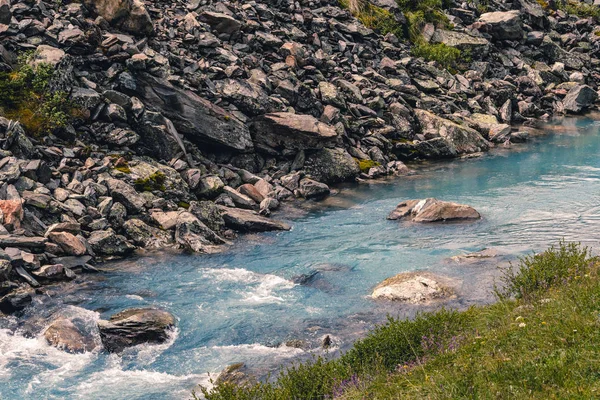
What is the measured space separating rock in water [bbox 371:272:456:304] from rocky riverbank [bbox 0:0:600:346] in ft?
28.1

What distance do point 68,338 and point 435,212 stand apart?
16979mm

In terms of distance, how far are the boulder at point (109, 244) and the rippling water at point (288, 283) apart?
0.87m

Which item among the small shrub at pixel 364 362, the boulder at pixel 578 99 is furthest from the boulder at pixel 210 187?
the boulder at pixel 578 99

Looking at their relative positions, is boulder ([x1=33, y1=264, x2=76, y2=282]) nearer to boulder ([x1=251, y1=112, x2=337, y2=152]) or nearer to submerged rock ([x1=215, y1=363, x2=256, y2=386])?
submerged rock ([x1=215, y1=363, x2=256, y2=386])

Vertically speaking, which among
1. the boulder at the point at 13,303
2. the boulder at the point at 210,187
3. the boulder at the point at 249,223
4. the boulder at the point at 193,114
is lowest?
the boulder at the point at 249,223

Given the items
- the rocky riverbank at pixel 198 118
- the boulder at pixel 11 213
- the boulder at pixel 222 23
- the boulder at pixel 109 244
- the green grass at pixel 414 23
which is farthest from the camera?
the green grass at pixel 414 23

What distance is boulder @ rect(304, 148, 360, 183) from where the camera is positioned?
3550cm

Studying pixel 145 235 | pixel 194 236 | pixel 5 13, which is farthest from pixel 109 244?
pixel 5 13

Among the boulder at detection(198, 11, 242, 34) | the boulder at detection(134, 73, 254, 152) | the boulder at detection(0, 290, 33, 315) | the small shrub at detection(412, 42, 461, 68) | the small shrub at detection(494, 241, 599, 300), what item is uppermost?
the boulder at detection(198, 11, 242, 34)

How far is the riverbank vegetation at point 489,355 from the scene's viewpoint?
32.2 ft

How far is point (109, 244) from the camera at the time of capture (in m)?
24.7

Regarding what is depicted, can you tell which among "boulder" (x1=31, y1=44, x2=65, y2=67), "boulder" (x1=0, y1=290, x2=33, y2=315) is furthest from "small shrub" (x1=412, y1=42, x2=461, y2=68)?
"boulder" (x1=0, y1=290, x2=33, y2=315)

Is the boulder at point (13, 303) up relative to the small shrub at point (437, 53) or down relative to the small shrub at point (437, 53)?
down

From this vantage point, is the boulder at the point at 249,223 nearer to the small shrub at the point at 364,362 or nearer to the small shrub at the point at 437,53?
the small shrub at the point at 364,362
